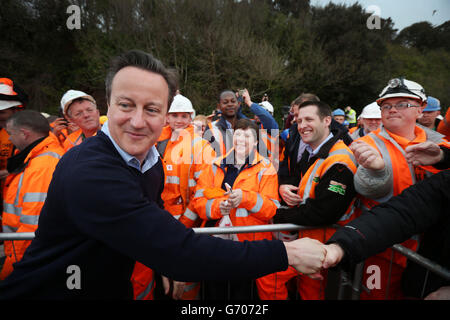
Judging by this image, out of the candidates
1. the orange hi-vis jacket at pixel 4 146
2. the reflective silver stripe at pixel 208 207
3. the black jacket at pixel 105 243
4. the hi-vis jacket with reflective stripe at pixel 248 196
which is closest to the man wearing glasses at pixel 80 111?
the orange hi-vis jacket at pixel 4 146

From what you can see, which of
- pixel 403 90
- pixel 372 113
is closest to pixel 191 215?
pixel 403 90

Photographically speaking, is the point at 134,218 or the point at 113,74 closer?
the point at 134,218

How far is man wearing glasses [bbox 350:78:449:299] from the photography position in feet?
6.43

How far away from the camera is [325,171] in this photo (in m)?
2.26

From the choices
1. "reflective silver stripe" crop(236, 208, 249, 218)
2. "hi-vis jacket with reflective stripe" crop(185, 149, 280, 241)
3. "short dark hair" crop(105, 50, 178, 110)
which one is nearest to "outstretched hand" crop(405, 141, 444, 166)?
"hi-vis jacket with reflective stripe" crop(185, 149, 280, 241)

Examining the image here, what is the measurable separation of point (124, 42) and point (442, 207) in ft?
57.3

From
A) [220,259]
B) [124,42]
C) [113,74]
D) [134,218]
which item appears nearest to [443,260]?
[220,259]

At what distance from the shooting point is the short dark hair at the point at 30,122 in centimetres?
270

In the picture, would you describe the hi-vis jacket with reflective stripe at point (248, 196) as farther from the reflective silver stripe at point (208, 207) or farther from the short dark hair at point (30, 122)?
the short dark hair at point (30, 122)

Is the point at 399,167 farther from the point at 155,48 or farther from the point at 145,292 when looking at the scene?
the point at 155,48

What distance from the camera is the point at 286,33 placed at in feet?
62.2

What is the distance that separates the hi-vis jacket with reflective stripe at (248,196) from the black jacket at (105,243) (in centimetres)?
118
